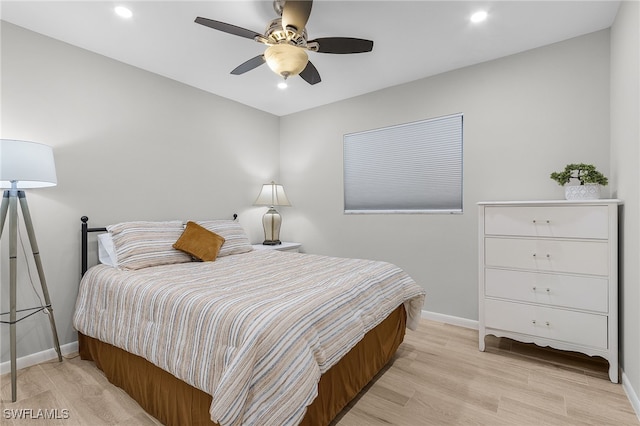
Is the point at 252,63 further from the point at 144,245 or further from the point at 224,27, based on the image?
the point at 144,245

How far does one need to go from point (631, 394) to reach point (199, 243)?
10.4ft

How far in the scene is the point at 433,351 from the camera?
2.51 m

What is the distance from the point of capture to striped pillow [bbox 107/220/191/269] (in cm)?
236

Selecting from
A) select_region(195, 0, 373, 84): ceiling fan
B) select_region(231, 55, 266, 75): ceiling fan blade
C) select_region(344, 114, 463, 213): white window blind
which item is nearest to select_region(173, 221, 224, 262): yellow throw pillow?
select_region(231, 55, 266, 75): ceiling fan blade

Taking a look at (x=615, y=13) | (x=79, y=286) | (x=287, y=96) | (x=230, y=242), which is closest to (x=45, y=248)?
(x=79, y=286)

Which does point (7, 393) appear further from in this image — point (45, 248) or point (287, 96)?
point (287, 96)

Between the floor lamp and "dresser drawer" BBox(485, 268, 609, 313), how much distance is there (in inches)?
132

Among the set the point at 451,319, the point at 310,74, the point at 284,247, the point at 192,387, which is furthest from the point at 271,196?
the point at 192,387

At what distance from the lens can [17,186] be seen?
7.14 ft

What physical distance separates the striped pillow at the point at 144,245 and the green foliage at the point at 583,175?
10.3 feet

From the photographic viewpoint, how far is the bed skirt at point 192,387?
148cm

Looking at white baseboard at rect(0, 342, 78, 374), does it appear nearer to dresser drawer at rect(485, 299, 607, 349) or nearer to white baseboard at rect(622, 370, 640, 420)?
dresser drawer at rect(485, 299, 607, 349)

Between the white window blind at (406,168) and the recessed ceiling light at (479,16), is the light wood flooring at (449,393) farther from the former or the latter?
the recessed ceiling light at (479,16)

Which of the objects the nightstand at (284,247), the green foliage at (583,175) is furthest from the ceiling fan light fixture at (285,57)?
the nightstand at (284,247)
